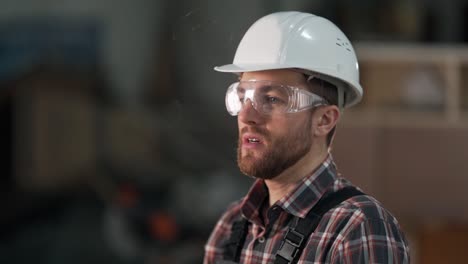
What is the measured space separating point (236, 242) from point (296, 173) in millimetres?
223

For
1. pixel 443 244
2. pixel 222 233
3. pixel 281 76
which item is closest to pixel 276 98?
pixel 281 76

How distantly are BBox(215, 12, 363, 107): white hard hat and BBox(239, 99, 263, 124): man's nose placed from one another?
0.07 meters

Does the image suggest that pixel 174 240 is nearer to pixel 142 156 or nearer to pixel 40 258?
pixel 142 156

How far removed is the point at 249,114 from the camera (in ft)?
5.38

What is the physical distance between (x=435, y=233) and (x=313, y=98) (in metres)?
2.38

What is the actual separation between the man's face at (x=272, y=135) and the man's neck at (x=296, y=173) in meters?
0.04

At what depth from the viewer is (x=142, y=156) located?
5086mm

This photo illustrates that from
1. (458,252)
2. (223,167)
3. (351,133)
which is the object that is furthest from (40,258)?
(458,252)

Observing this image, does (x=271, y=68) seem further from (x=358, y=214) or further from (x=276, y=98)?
(x=358, y=214)

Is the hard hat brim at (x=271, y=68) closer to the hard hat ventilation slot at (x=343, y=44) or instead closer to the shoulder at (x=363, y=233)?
the hard hat ventilation slot at (x=343, y=44)

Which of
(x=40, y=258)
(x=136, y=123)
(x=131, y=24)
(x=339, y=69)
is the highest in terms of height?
(x=339, y=69)

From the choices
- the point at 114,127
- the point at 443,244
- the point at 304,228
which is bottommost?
the point at 443,244

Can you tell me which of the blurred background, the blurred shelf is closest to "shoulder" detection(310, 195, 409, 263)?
the blurred shelf

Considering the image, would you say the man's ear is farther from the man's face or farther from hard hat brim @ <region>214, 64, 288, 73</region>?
hard hat brim @ <region>214, 64, 288, 73</region>
